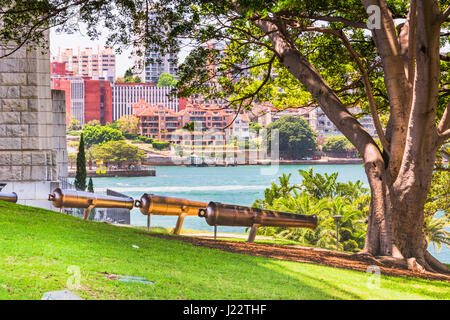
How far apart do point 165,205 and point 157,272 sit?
570 cm

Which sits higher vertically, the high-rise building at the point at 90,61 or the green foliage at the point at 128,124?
the high-rise building at the point at 90,61

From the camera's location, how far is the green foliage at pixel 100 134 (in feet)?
347

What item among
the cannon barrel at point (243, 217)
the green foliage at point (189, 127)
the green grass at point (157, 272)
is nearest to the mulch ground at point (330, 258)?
the cannon barrel at point (243, 217)

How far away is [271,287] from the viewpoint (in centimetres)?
615

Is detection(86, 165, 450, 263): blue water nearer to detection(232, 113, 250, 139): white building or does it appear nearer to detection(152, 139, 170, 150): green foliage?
detection(152, 139, 170, 150): green foliage

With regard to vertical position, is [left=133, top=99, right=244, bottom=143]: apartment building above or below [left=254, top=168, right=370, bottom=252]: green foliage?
above

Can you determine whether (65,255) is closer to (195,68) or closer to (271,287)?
(271,287)

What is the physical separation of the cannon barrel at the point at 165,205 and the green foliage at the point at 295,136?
74558 millimetres

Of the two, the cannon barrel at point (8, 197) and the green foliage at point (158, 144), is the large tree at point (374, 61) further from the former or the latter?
the green foliage at point (158, 144)

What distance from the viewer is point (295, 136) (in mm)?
88500

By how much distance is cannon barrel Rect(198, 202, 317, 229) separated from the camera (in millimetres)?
10156

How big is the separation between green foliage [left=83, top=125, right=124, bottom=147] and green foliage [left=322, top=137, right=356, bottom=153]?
130ft

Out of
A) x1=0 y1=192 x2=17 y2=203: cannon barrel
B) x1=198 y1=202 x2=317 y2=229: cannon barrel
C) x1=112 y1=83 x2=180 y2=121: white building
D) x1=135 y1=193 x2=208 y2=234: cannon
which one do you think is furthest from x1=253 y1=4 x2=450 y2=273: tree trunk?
x1=112 y1=83 x2=180 y2=121: white building

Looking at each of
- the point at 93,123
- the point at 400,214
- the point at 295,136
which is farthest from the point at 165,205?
the point at 93,123
